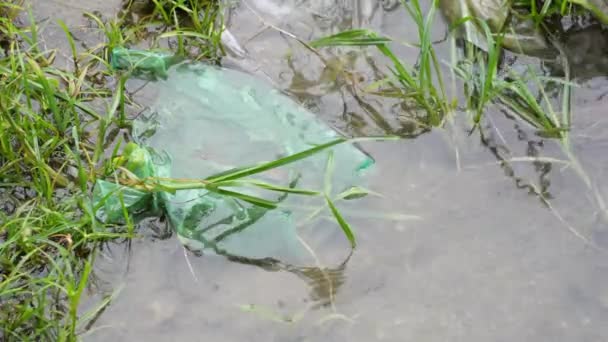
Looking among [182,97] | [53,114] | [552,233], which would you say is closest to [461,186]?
[552,233]

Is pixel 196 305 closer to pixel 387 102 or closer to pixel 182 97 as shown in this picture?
pixel 182 97

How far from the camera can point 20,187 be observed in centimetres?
213

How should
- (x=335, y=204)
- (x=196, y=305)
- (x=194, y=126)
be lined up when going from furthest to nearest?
(x=194, y=126)
(x=335, y=204)
(x=196, y=305)

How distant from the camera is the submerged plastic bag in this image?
2049mm

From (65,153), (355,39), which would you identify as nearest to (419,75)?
(355,39)

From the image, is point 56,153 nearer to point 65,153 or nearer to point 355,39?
point 65,153

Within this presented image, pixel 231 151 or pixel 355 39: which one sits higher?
pixel 355 39

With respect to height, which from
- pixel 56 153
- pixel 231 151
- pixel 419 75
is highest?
pixel 419 75

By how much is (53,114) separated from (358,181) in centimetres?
91

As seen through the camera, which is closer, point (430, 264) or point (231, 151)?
point (430, 264)

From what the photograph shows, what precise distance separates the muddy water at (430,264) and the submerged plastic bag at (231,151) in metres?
0.07

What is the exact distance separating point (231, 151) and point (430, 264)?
0.65 m

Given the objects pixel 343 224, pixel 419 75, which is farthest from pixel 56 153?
pixel 419 75

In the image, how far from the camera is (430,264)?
6.61 feet
